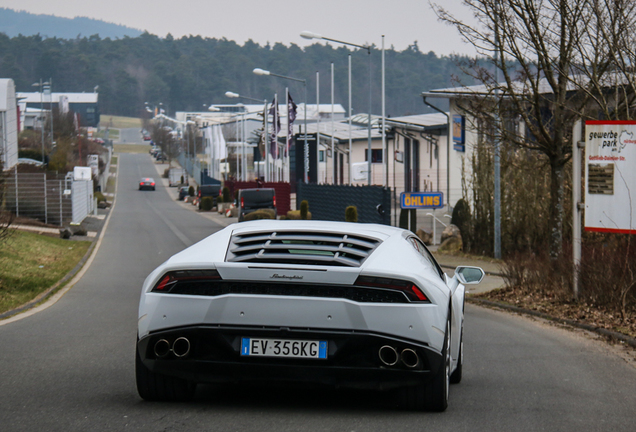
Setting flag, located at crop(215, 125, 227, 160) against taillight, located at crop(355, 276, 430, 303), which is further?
Answer: flag, located at crop(215, 125, 227, 160)

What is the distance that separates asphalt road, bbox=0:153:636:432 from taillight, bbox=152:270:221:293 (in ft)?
2.71

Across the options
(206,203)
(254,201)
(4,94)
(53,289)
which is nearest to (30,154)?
(206,203)

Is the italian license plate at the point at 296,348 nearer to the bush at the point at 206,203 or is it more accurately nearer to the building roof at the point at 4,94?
the building roof at the point at 4,94

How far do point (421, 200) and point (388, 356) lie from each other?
2156cm

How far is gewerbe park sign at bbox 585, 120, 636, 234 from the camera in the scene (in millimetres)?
11633

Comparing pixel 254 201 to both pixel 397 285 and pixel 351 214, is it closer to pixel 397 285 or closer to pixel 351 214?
pixel 351 214

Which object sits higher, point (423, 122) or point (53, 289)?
point (423, 122)

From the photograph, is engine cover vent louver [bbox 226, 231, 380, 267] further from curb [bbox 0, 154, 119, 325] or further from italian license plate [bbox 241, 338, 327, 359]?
curb [bbox 0, 154, 119, 325]

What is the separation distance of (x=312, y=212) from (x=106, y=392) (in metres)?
40.7

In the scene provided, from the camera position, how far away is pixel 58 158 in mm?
70125

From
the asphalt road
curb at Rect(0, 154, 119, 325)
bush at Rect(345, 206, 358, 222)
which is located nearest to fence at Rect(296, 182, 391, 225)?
bush at Rect(345, 206, 358, 222)

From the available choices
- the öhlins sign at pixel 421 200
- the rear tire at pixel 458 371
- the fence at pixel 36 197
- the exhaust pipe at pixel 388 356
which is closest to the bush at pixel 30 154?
the fence at pixel 36 197

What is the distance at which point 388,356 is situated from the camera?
5414mm

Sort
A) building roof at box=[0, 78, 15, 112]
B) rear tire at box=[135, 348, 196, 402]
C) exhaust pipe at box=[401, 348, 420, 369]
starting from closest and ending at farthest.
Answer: exhaust pipe at box=[401, 348, 420, 369] → rear tire at box=[135, 348, 196, 402] → building roof at box=[0, 78, 15, 112]
